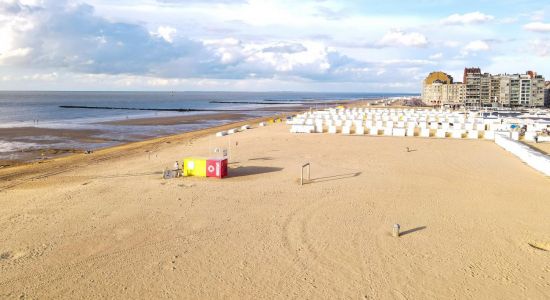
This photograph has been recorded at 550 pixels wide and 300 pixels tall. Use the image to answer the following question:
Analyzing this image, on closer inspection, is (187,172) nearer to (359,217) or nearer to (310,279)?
(359,217)

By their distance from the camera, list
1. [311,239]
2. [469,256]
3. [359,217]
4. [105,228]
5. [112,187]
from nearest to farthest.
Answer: [469,256]
[311,239]
[105,228]
[359,217]
[112,187]

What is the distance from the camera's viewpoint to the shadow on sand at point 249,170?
15977mm

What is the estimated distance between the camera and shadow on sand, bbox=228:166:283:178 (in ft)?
52.4

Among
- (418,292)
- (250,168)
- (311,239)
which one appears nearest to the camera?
(418,292)

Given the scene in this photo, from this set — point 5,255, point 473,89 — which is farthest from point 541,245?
point 473,89

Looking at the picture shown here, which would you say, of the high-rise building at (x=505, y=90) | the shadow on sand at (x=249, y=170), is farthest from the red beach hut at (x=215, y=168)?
the high-rise building at (x=505, y=90)

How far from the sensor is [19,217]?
10.8 metres

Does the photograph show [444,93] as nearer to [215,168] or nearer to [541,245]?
[215,168]

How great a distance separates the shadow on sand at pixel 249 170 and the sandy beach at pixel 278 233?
78mm

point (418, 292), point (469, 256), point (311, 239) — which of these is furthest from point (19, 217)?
point (469, 256)

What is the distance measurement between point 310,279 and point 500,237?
514 centimetres

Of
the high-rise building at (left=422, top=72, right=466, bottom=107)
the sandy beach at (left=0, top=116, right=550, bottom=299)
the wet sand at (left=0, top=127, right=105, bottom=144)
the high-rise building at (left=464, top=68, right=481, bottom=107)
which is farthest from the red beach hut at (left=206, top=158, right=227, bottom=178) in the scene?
the high-rise building at (left=464, top=68, right=481, bottom=107)

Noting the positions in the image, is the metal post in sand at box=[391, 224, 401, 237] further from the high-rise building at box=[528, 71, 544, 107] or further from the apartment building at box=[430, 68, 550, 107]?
the high-rise building at box=[528, 71, 544, 107]

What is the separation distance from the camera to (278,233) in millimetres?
9562
